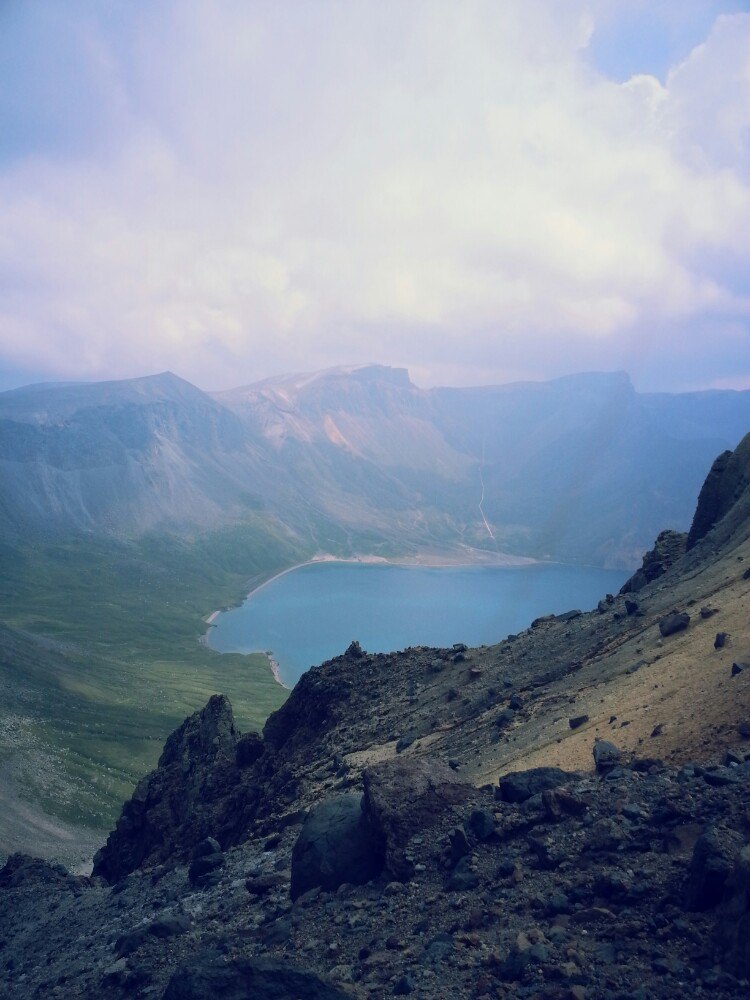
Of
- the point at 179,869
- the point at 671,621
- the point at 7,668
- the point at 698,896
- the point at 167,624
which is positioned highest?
the point at 167,624

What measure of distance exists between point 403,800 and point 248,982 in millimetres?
5479

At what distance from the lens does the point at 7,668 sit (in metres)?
112

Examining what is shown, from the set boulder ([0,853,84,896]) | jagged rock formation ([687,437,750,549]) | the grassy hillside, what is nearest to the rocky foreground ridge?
jagged rock formation ([687,437,750,549])

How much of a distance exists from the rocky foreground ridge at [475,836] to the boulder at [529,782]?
1.8 inches

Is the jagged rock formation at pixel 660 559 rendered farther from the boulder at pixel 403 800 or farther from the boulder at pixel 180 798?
the boulder at pixel 180 798

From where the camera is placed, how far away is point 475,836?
1567 cm

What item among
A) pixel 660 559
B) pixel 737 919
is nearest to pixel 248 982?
pixel 737 919

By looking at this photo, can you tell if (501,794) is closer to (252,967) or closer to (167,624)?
(252,967)

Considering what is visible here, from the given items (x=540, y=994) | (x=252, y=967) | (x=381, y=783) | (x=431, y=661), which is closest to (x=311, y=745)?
(x=431, y=661)

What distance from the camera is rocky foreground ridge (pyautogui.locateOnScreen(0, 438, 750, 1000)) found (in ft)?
38.4

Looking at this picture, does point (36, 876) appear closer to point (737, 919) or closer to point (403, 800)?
point (403, 800)

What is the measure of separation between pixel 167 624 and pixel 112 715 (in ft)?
274

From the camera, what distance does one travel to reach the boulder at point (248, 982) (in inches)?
493

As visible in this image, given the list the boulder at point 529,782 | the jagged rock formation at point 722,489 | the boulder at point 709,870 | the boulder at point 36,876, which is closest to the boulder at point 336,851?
the boulder at point 529,782
